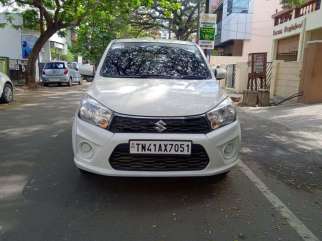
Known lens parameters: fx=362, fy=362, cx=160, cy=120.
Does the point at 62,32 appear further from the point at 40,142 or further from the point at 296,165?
the point at 296,165

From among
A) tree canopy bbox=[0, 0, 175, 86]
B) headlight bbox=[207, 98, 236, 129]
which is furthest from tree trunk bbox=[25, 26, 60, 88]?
headlight bbox=[207, 98, 236, 129]

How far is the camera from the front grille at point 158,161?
141 inches

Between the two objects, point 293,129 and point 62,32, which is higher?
point 62,32

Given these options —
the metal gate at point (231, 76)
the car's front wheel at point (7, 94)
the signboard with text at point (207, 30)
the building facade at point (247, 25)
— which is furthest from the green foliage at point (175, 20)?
→ the car's front wheel at point (7, 94)

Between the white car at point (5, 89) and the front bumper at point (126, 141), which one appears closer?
the front bumper at point (126, 141)

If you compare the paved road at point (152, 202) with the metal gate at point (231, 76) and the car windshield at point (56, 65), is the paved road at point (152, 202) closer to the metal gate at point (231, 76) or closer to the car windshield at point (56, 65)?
the car windshield at point (56, 65)

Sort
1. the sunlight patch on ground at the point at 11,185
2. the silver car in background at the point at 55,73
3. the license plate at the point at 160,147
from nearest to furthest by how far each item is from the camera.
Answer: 1. the license plate at the point at 160,147
2. the sunlight patch on ground at the point at 11,185
3. the silver car in background at the point at 55,73

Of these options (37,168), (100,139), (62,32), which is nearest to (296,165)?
(100,139)

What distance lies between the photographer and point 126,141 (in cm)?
351

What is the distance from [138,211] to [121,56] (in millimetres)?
2439

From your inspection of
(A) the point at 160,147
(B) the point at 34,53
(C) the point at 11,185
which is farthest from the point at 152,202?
(B) the point at 34,53

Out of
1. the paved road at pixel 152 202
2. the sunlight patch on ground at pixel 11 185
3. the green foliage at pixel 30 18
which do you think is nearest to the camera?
the paved road at pixel 152 202

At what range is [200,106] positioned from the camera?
3.75 m

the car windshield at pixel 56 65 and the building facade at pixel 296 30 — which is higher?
the building facade at pixel 296 30
